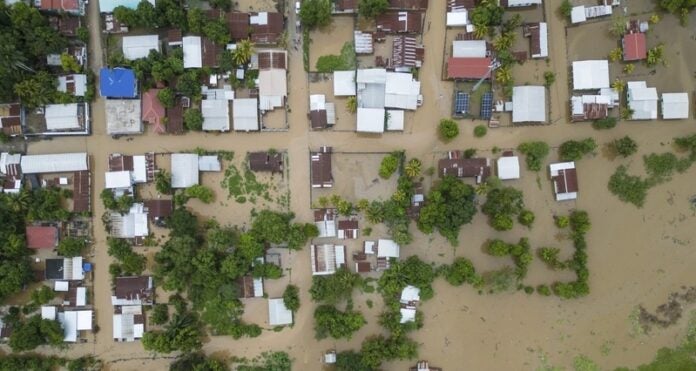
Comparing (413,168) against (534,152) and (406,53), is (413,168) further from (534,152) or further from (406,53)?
(534,152)

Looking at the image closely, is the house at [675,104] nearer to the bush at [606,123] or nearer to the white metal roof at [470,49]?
the bush at [606,123]

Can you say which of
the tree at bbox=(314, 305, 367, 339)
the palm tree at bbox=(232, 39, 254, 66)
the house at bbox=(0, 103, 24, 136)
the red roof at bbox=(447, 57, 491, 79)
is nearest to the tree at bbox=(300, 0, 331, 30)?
the palm tree at bbox=(232, 39, 254, 66)

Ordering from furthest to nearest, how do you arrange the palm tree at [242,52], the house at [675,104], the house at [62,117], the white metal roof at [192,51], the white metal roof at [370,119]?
the house at [675,104], the white metal roof at [370,119], the house at [62,117], the white metal roof at [192,51], the palm tree at [242,52]

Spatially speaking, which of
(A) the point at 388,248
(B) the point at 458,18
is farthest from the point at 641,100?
(A) the point at 388,248

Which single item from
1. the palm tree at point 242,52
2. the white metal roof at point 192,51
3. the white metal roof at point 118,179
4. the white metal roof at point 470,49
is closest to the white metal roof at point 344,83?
the palm tree at point 242,52

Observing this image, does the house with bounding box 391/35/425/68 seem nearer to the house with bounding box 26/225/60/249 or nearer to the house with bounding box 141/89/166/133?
the house with bounding box 141/89/166/133

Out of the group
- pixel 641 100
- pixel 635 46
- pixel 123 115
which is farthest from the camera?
pixel 641 100

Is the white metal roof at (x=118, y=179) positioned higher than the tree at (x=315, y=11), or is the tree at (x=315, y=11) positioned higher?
the tree at (x=315, y=11)
